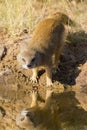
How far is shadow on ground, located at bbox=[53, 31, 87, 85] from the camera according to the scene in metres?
9.28

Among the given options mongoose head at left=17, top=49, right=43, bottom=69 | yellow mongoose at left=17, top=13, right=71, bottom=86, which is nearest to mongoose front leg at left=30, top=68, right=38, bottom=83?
yellow mongoose at left=17, top=13, right=71, bottom=86

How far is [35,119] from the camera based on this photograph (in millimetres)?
8055

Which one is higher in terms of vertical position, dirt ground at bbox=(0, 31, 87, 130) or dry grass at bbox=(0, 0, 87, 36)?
dry grass at bbox=(0, 0, 87, 36)

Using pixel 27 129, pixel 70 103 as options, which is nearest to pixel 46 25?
pixel 70 103

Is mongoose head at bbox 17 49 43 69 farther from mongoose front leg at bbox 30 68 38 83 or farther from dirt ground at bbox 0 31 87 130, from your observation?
dirt ground at bbox 0 31 87 130

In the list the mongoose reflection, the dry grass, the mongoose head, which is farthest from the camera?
the dry grass

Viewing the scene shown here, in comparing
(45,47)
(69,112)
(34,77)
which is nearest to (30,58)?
(45,47)

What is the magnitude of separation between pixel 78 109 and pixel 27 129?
1.04 meters

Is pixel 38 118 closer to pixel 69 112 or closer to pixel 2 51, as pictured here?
pixel 69 112

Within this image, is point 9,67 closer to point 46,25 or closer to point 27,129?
point 46,25

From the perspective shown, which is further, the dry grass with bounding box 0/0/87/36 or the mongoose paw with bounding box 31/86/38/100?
the dry grass with bounding box 0/0/87/36

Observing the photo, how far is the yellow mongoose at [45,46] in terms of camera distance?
8.78 m

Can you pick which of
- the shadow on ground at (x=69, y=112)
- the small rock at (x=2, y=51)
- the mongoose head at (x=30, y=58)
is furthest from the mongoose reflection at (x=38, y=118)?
the small rock at (x=2, y=51)

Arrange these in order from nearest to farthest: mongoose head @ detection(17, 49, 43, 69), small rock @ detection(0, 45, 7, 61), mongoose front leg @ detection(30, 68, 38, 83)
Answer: mongoose head @ detection(17, 49, 43, 69) → mongoose front leg @ detection(30, 68, 38, 83) → small rock @ detection(0, 45, 7, 61)
